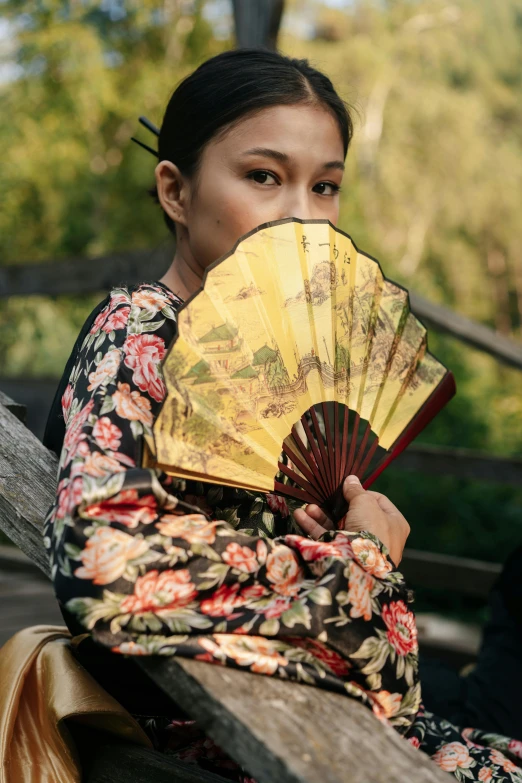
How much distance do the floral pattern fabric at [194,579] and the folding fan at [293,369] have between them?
7 centimetres

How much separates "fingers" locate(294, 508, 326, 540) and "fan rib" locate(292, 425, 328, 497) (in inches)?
2.7

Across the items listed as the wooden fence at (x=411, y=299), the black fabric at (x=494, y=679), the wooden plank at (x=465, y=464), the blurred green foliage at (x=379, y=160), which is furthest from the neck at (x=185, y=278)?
the wooden plank at (x=465, y=464)

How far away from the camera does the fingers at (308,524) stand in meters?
1.18

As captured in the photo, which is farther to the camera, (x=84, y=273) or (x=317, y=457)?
(x=84, y=273)

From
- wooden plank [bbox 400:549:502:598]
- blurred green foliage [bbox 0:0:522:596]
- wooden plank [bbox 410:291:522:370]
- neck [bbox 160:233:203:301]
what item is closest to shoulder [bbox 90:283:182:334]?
neck [bbox 160:233:203:301]

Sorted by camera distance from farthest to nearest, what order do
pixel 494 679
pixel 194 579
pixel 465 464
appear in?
pixel 465 464, pixel 494 679, pixel 194 579

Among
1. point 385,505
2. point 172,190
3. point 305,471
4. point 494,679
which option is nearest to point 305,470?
point 305,471

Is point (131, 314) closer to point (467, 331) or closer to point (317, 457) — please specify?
point (317, 457)

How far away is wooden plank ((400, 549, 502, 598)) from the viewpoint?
3.39 m

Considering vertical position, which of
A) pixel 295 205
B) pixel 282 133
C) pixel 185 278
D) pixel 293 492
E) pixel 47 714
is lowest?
pixel 47 714

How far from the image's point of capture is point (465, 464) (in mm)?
3787

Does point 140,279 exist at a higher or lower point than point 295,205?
lower

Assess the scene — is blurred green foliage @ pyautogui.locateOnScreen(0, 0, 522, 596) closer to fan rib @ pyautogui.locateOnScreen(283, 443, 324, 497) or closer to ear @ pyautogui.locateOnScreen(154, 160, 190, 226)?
ear @ pyautogui.locateOnScreen(154, 160, 190, 226)

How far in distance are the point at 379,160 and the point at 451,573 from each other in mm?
17757
